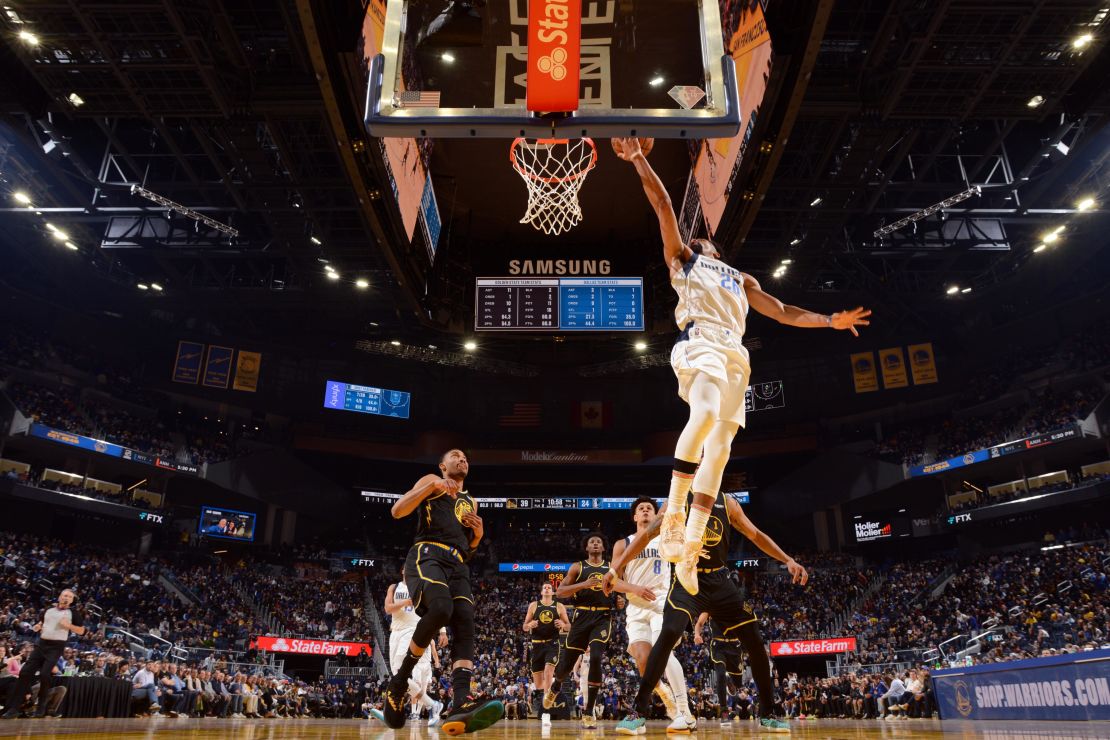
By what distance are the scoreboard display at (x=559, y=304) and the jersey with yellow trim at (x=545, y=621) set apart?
7.58 metres

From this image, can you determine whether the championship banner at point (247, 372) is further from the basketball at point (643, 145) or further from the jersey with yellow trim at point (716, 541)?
the basketball at point (643, 145)

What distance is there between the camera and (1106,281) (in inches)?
1100

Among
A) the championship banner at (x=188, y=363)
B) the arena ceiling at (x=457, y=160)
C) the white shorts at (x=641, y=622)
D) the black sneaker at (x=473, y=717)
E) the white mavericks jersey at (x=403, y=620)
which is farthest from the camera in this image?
the championship banner at (x=188, y=363)

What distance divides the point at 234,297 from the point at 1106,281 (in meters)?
33.2

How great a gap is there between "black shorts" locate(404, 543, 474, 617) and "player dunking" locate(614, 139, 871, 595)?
1681 millimetres

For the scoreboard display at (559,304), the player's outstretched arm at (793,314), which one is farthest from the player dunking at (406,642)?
the scoreboard display at (559,304)

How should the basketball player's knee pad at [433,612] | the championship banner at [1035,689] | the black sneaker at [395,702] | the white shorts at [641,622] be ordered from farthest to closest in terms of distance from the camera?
the white shorts at [641,622] → the championship banner at [1035,689] → the black sneaker at [395,702] → the basketball player's knee pad at [433,612]

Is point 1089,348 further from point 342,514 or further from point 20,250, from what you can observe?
point 20,250

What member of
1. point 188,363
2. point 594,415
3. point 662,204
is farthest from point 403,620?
point 188,363

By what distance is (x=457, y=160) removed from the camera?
17531 mm

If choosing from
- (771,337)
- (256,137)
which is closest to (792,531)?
(771,337)

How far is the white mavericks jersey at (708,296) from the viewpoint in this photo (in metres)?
4.95

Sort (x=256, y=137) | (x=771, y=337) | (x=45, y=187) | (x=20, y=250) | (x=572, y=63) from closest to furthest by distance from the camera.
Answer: (x=572, y=63) → (x=256, y=137) → (x=45, y=187) → (x=20, y=250) → (x=771, y=337)

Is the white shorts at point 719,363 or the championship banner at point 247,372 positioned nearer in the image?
the white shorts at point 719,363
